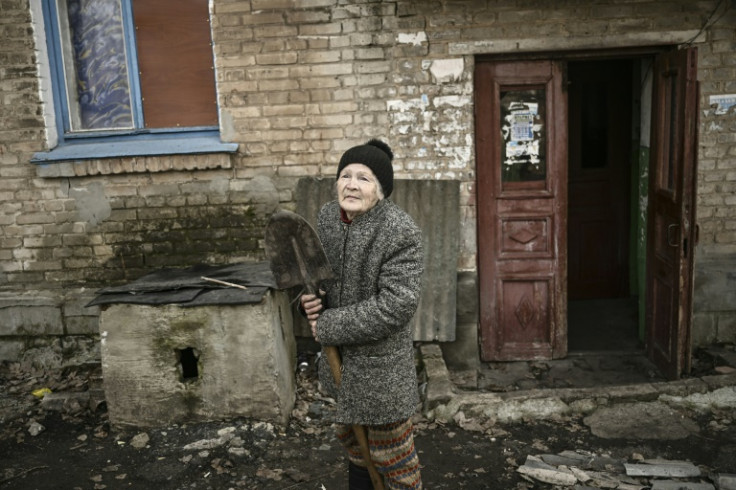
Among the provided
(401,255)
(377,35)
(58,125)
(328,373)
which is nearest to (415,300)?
(401,255)

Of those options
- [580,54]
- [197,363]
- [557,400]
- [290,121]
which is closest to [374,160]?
[197,363]

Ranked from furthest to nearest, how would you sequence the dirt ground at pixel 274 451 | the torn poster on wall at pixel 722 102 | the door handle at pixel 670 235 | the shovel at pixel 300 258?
the torn poster on wall at pixel 722 102
the door handle at pixel 670 235
the dirt ground at pixel 274 451
the shovel at pixel 300 258

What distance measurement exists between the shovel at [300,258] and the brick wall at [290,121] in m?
2.44

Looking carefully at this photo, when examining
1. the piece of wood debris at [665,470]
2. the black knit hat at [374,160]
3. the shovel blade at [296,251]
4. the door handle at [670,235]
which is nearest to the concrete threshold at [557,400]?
the piece of wood debris at [665,470]

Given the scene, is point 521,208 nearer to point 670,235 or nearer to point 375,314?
point 670,235

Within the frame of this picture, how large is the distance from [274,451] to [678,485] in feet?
8.18

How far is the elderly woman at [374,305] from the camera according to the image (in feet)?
8.98

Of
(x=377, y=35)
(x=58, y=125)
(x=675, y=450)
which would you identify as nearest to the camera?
(x=675, y=450)

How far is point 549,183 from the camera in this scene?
5434mm

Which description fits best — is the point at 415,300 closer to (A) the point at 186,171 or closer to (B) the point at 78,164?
(A) the point at 186,171

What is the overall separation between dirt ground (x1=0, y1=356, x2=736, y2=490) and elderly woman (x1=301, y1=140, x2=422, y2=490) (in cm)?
123

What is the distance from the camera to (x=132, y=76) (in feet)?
17.5

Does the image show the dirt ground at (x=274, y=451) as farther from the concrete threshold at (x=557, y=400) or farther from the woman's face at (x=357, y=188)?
the woman's face at (x=357, y=188)

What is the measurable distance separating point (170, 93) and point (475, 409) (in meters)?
3.56
